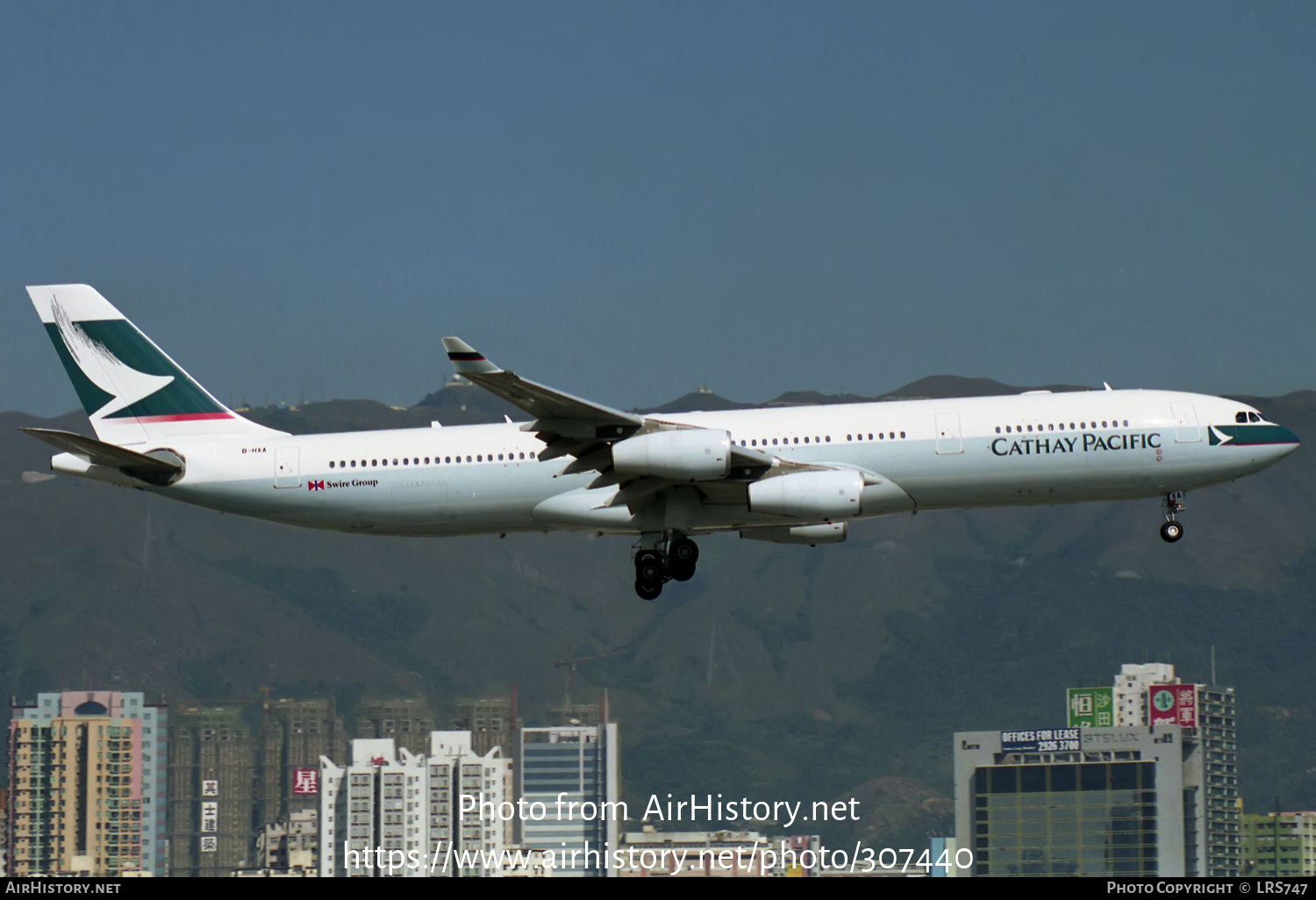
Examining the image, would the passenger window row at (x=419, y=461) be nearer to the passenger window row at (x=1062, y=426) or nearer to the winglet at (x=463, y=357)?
the winglet at (x=463, y=357)

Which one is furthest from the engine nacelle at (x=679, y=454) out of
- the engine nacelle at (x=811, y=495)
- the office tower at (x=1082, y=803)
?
the office tower at (x=1082, y=803)

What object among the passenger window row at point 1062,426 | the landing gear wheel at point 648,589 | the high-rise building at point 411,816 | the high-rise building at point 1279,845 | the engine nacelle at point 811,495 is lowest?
the high-rise building at point 1279,845

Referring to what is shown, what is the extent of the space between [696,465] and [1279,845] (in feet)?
566

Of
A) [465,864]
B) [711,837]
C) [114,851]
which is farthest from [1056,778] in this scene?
[114,851]

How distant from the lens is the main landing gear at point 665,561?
45844mm

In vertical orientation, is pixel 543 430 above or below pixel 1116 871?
above

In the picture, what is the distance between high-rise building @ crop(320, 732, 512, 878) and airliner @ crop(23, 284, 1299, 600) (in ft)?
373

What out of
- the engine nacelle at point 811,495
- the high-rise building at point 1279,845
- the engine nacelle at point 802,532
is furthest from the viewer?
the high-rise building at point 1279,845

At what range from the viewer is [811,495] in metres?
42.9

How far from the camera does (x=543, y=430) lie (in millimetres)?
43406

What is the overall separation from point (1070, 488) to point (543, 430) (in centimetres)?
1348

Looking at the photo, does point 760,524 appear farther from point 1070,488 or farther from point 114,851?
point 114,851

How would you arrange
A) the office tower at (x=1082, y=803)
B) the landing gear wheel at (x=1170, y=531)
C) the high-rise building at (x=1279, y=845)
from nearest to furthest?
the landing gear wheel at (x=1170, y=531) < the office tower at (x=1082, y=803) < the high-rise building at (x=1279, y=845)

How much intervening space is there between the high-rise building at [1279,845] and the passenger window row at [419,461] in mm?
161120
